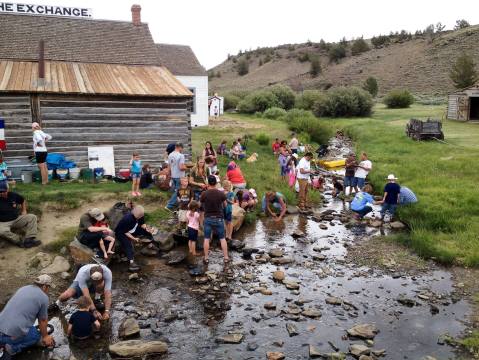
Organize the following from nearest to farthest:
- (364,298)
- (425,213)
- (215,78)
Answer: (364,298), (425,213), (215,78)

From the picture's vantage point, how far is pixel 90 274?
26.4 feet

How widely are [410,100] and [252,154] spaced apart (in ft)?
94.5

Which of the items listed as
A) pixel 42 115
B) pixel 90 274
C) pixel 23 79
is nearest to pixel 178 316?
pixel 90 274

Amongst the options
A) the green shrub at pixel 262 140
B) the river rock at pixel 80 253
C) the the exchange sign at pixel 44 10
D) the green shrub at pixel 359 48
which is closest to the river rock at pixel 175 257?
the river rock at pixel 80 253

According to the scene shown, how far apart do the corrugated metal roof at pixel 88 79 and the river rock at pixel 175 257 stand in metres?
7.62

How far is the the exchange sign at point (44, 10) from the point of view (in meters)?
19.9

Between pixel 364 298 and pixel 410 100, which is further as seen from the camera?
pixel 410 100

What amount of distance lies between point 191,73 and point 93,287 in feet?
78.2

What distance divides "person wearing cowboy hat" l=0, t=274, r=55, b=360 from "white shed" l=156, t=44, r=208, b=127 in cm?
2416

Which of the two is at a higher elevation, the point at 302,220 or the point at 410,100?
the point at 410,100

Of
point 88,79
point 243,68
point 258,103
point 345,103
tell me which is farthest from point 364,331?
point 243,68

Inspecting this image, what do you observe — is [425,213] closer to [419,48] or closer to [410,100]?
[410,100]

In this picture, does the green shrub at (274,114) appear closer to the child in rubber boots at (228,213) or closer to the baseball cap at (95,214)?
the child in rubber boots at (228,213)

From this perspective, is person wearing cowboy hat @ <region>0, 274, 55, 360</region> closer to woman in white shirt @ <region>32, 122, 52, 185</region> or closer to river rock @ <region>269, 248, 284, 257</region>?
river rock @ <region>269, 248, 284, 257</region>
